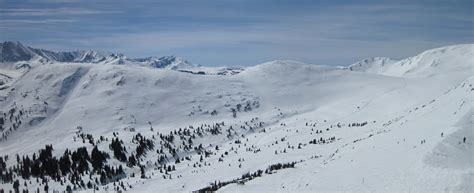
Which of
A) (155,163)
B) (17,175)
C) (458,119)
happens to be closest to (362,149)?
(458,119)

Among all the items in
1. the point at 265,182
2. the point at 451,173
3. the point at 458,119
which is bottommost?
the point at 265,182

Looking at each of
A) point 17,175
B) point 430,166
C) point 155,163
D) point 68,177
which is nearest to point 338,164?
point 430,166

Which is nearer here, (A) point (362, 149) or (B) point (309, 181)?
(B) point (309, 181)

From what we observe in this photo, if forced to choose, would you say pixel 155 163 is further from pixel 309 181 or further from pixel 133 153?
pixel 309 181

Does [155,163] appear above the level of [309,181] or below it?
below

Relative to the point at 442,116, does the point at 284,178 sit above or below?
Answer: below

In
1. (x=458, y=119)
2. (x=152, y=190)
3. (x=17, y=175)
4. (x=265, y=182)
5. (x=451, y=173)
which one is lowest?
(x=17, y=175)

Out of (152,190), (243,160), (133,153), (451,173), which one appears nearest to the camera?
(451,173)

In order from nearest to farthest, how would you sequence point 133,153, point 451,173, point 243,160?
1. point 451,173
2. point 243,160
3. point 133,153

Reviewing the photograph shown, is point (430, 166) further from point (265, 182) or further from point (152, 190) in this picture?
point (152, 190)
